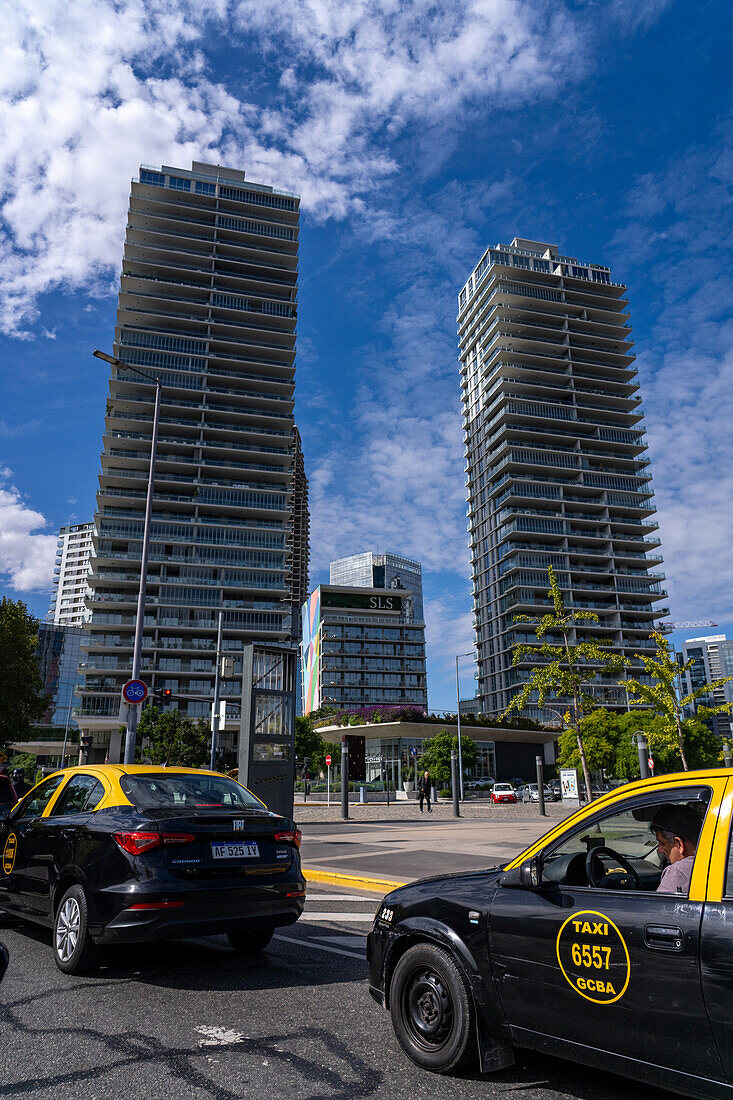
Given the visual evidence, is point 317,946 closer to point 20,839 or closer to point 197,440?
point 20,839

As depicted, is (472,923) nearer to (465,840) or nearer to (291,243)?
(465,840)


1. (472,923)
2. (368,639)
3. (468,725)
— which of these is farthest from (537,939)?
(368,639)

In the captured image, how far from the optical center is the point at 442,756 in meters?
54.4

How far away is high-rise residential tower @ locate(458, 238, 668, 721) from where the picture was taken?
99.1 m

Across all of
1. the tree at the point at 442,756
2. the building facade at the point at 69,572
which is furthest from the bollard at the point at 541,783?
the building facade at the point at 69,572

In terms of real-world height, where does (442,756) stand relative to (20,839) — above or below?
above

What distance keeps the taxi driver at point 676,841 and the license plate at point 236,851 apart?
307 centimetres

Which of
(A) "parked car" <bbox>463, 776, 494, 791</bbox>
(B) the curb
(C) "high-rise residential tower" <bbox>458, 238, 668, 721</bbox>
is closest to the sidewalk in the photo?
(B) the curb

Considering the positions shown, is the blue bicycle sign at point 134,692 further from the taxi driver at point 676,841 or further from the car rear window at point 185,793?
the taxi driver at point 676,841

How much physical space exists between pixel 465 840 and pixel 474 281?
11633 centimetres

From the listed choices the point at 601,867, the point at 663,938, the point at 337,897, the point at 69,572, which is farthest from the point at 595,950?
the point at 69,572

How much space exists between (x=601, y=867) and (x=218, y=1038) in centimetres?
223

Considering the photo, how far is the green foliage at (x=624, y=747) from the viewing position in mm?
40375

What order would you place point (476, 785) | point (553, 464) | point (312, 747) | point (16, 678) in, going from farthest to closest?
point (553, 464)
point (312, 747)
point (476, 785)
point (16, 678)
